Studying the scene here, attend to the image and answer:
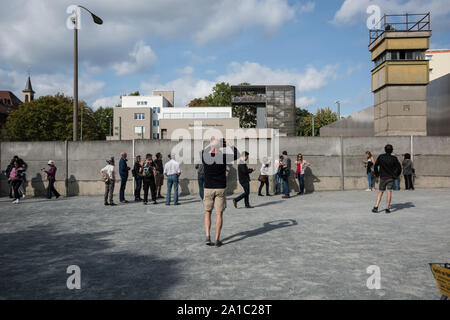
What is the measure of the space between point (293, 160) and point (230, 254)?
1012 cm

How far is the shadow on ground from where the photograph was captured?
3.77 meters

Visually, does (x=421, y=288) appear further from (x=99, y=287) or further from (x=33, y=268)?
(x=33, y=268)

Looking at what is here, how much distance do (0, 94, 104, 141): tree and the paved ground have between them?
49297 mm

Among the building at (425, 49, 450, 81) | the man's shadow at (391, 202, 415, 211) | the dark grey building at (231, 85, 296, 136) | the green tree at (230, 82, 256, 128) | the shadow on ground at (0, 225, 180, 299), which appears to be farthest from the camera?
the green tree at (230, 82, 256, 128)

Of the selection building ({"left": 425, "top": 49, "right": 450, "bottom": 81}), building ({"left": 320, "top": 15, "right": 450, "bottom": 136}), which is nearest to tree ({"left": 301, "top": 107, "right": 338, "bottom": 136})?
building ({"left": 425, "top": 49, "right": 450, "bottom": 81})

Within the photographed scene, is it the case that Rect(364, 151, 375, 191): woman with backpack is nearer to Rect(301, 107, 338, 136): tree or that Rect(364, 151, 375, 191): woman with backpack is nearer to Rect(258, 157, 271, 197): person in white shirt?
Rect(258, 157, 271, 197): person in white shirt

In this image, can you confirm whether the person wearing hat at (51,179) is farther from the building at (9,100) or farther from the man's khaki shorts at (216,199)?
the building at (9,100)

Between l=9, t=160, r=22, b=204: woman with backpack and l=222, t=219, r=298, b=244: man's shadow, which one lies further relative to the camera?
l=9, t=160, r=22, b=204: woman with backpack

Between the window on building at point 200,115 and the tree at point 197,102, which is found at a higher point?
the tree at point 197,102

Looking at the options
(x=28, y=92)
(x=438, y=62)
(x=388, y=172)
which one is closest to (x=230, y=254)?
(x=388, y=172)

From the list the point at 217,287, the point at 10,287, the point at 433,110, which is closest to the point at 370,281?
the point at 217,287

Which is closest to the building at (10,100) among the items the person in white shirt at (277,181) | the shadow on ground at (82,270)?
the person in white shirt at (277,181)

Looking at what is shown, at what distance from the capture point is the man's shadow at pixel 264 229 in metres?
6.47

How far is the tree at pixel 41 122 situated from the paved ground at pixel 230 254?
4930 centimetres
